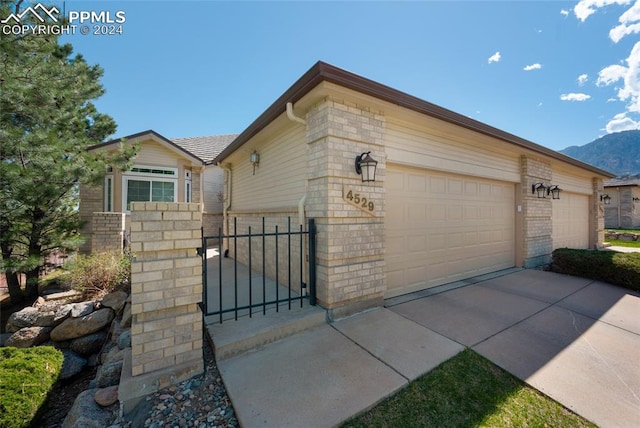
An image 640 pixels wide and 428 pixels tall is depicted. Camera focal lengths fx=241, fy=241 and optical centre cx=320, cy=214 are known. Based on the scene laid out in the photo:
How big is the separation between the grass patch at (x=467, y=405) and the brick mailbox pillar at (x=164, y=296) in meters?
1.64

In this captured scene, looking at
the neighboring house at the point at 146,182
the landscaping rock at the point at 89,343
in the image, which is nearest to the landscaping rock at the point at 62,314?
the landscaping rock at the point at 89,343

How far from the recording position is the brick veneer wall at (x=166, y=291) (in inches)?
84.7

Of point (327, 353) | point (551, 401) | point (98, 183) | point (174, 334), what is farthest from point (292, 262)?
point (98, 183)

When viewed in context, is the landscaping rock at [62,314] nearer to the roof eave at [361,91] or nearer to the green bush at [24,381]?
the green bush at [24,381]

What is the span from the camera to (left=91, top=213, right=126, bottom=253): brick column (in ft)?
24.2

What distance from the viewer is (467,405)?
2.03 m

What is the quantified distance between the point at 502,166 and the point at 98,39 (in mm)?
9674

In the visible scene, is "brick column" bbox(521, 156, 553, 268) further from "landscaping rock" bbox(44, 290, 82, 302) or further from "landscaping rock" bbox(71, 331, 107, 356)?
"landscaping rock" bbox(44, 290, 82, 302)

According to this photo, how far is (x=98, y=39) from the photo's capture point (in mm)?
5242

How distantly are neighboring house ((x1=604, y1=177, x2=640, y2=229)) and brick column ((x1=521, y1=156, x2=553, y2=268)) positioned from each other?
1549cm

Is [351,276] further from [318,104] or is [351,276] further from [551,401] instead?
[318,104]

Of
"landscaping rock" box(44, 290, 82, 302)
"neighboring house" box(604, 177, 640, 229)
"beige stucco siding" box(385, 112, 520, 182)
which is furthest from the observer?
"neighboring house" box(604, 177, 640, 229)

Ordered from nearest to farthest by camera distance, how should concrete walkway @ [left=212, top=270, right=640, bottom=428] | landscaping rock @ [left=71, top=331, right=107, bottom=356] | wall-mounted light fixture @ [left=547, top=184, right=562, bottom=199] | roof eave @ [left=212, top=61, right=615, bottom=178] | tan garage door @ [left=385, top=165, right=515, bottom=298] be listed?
1. concrete walkway @ [left=212, top=270, right=640, bottom=428]
2. roof eave @ [left=212, top=61, right=615, bottom=178]
3. tan garage door @ [left=385, top=165, right=515, bottom=298]
4. landscaping rock @ [left=71, top=331, right=107, bottom=356]
5. wall-mounted light fixture @ [left=547, top=184, right=562, bottom=199]

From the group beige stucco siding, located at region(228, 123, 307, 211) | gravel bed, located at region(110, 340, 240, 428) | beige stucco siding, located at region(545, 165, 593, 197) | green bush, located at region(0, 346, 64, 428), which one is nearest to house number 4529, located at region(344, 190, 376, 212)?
beige stucco siding, located at region(228, 123, 307, 211)
